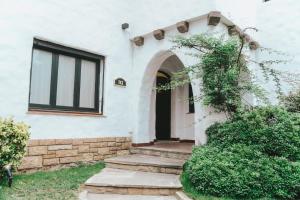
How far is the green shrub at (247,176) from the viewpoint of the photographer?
173 inches

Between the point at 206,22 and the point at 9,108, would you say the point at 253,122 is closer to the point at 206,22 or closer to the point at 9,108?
the point at 206,22

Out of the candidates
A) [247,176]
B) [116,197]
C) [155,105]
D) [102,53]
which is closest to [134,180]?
[116,197]

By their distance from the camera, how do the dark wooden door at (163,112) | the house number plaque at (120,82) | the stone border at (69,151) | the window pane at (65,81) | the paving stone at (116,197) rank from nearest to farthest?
1. the paving stone at (116,197)
2. the stone border at (69,151)
3. the window pane at (65,81)
4. the house number plaque at (120,82)
5. the dark wooden door at (163,112)

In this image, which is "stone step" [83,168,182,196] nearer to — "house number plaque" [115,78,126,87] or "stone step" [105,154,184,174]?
"stone step" [105,154,184,174]

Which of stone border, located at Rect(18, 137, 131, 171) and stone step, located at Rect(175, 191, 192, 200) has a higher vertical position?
stone border, located at Rect(18, 137, 131, 171)

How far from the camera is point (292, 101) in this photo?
7031mm

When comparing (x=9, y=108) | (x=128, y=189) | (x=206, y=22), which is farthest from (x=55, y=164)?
(x=206, y=22)

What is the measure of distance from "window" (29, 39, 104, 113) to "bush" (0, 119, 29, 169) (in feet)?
3.88

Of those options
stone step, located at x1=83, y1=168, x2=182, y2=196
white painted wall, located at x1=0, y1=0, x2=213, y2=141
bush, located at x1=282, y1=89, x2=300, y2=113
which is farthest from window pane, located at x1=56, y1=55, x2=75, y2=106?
bush, located at x1=282, y1=89, x2=300, y2=113

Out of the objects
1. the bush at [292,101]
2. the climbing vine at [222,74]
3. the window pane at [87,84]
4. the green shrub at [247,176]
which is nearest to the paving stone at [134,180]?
the green shrub at [247,176]

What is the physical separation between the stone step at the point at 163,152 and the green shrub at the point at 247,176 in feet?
5.62

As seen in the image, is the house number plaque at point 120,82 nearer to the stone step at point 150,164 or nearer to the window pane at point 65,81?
the window pane at point 65,81

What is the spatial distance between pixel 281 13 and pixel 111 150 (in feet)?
22.1

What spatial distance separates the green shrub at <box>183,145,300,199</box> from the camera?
439cm
